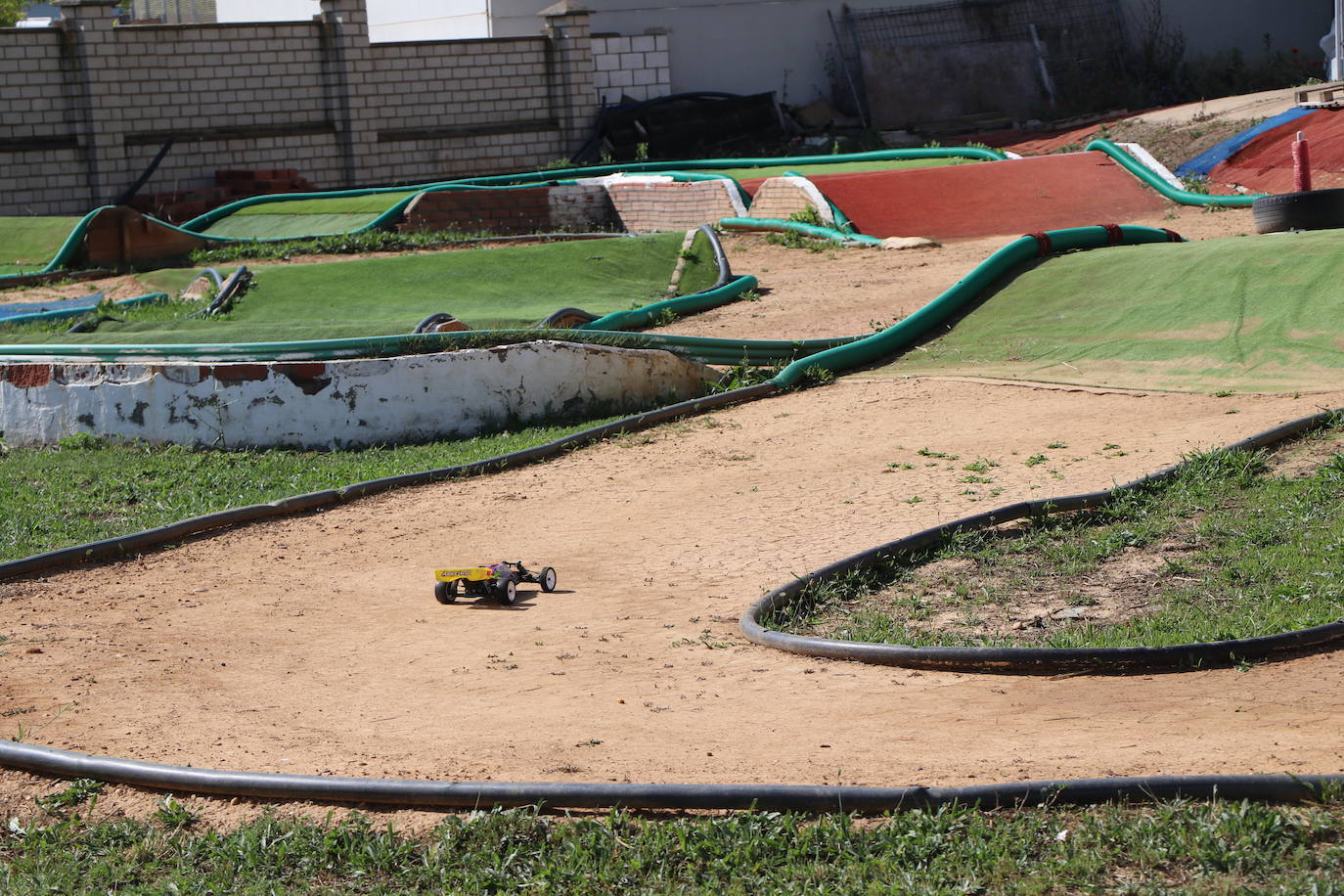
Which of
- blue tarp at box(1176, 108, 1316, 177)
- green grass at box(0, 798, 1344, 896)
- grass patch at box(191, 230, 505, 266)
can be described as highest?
blue tarp at box(1176, 108, 1316, 177)

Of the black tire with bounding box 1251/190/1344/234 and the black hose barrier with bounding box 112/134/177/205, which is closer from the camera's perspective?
the black tire with bounding box 1251/190/1344/234

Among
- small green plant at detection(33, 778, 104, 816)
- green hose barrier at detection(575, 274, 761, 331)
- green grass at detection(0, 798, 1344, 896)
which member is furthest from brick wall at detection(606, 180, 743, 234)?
green grass at detection(0, 798, 1344, 896)

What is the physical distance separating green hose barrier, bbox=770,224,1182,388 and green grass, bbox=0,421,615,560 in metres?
1.92

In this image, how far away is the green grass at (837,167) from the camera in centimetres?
1912

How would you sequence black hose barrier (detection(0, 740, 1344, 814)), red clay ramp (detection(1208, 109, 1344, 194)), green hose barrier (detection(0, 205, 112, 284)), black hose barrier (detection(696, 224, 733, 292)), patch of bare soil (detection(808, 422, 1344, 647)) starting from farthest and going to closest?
green hose barrier (detection(0, 205, 112, 284)), red clay ramp (detection(1208, 109, 1344, 194)), black hose barrier (detection(696, 224, 733, 292)), patch of bare soil (detection(808, 422, 1344, 647)), black hose barrier (detection(0, 740, 1344, 814))

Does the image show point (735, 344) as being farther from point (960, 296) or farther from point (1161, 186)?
point (1161, 186)

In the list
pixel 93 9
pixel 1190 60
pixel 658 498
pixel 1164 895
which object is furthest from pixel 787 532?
pixel 1190 60

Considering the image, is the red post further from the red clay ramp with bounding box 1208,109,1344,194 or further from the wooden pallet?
the wooden pallet

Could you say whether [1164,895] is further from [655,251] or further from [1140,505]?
[655,251]

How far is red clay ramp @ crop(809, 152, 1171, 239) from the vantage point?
49.8 ft

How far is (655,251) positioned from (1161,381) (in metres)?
6.27

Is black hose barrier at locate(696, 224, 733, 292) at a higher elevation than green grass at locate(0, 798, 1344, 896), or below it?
higher

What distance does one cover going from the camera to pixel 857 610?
18.1 feet

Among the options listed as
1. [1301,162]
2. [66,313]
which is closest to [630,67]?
[66,313]
